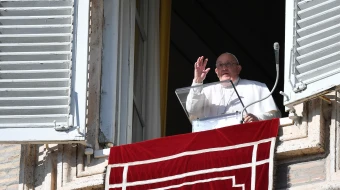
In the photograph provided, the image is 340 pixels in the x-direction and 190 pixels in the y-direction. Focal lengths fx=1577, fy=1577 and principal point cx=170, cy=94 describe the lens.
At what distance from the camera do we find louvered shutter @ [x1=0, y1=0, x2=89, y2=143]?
10.4 meters

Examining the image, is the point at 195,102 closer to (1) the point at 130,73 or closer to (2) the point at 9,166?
(1) the point at 130,73

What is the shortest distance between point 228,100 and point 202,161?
35.1 inches

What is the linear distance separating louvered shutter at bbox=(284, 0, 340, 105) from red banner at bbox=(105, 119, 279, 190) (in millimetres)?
294

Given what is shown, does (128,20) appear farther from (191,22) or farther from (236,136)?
(191,22)

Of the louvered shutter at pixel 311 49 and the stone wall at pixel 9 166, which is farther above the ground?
the louvered shutter at pixel 311 49

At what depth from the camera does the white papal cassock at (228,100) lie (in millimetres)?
10602

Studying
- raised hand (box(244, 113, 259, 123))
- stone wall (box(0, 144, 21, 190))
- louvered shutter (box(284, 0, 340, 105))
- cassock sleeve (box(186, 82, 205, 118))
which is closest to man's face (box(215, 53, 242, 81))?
cassock sleeve (box(186, 82, 205, 118))

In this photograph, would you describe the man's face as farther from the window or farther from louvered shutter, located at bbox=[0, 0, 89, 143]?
louvered shutter, located at bbox=[0, 0, 89, 143]

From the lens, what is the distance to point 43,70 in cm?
1059

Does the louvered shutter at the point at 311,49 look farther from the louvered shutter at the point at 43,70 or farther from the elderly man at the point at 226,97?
the louvered shutter at the point at 43,70

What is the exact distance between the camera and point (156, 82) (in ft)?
38.8

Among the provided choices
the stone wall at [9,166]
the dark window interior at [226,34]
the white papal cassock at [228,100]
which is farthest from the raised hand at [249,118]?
the dark window interior at [226,34]

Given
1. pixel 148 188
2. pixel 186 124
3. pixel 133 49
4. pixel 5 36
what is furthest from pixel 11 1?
pixel 186 124

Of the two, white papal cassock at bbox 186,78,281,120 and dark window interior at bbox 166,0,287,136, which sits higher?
dark window interior at bbox 166,0,287,136
